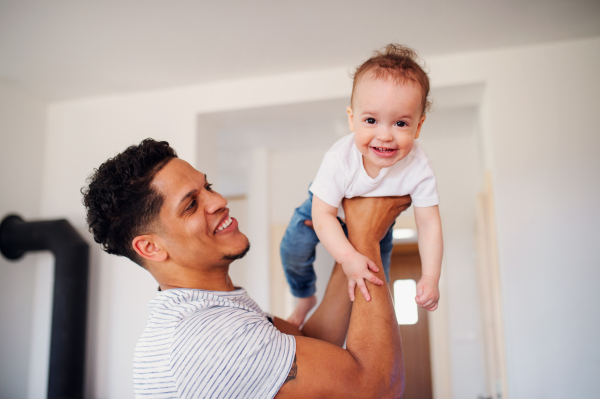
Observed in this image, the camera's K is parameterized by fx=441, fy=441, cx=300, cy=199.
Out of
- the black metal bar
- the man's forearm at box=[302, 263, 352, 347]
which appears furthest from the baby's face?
the black metal bar

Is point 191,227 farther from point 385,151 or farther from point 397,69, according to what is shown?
point 397,69

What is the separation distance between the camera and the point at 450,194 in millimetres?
4125

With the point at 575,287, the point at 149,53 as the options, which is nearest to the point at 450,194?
the point at 575,287

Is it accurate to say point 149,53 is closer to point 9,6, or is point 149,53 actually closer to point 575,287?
point 9,6

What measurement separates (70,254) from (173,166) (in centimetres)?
230

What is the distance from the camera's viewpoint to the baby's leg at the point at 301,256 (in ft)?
4.38

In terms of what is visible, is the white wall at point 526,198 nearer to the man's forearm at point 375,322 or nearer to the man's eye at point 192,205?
the man's forearm at point 375,322

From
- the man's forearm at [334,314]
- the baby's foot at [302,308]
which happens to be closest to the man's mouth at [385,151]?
the man's forearm at [334,314]

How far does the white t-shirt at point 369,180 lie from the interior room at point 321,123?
60.4 inches

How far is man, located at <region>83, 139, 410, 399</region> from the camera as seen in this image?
854 mm

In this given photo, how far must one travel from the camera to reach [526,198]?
2.68 meters

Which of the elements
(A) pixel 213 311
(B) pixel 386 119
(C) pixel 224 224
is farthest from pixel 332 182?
(A) pixel 213 311

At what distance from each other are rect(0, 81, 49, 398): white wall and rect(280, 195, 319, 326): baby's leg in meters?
2.65

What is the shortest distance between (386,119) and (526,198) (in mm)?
2032
